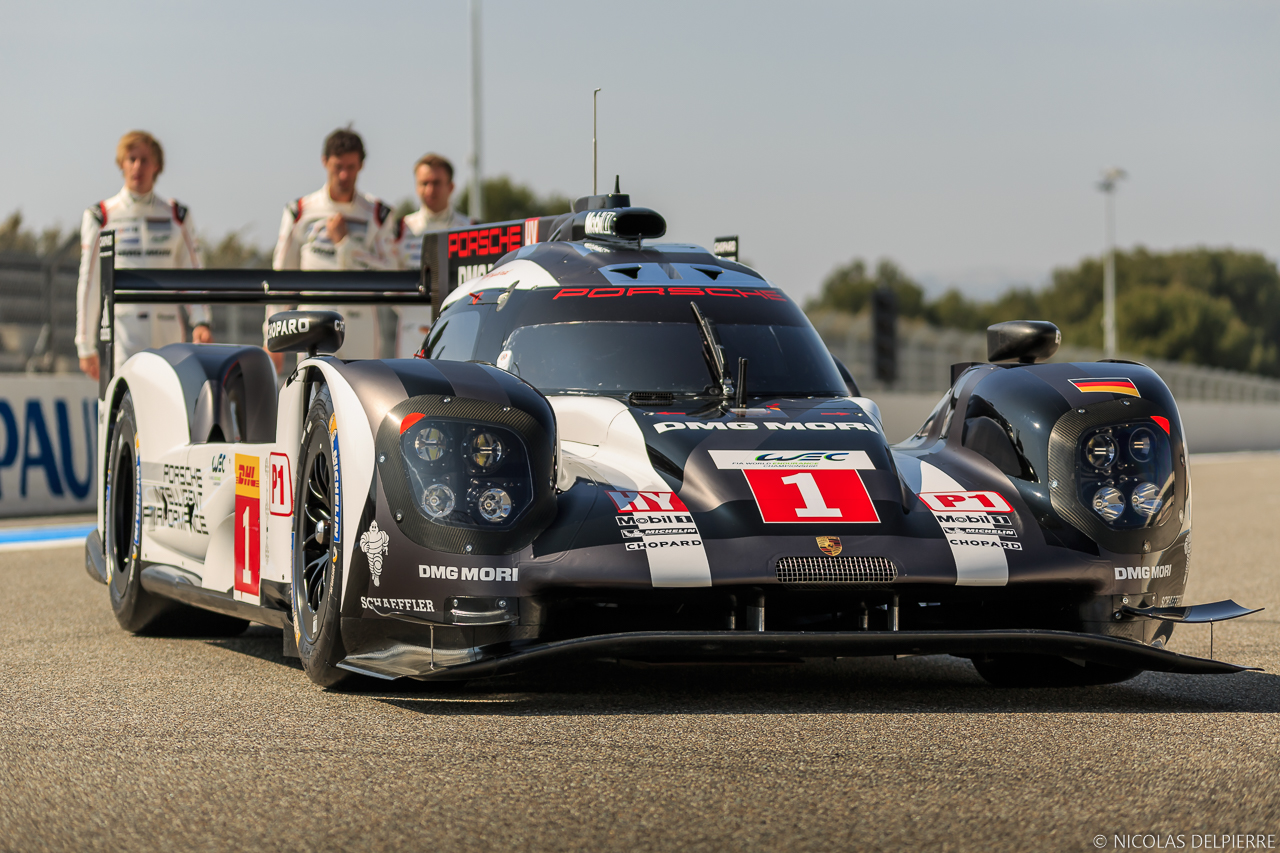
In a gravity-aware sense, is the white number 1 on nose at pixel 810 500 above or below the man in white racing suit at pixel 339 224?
below

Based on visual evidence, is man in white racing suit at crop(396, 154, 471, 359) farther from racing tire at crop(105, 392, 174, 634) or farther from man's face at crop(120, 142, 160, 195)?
racing tire at crop(105, 392, 174, 634)

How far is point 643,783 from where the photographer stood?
3791mm

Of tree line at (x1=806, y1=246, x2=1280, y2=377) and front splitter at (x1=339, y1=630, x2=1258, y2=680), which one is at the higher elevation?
tree line at (x1=806, y1=246, x2=1280, y2=377)

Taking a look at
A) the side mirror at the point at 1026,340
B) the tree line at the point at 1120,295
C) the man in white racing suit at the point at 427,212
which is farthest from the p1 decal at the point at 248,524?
the tree line at the point at 1120,295

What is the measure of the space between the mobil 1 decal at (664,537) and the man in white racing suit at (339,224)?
6488 millimetres

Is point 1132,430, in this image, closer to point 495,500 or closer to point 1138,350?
point 495,500

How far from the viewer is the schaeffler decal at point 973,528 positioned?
481 cm

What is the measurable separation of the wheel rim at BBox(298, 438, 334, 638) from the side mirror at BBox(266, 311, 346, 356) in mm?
496

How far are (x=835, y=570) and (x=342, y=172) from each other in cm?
706

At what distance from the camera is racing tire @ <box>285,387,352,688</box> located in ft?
16.1

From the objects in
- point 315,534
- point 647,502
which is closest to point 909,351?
point 315,534

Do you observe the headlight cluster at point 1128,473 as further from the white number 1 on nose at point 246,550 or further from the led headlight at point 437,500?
the white number 1 on nose at point 246,550

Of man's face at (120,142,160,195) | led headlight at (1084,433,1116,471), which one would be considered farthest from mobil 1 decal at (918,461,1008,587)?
man's face at (120,142,160,195)

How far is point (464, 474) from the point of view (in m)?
4.74
